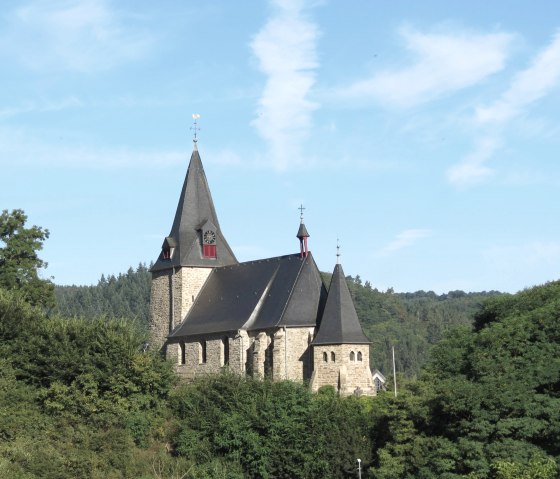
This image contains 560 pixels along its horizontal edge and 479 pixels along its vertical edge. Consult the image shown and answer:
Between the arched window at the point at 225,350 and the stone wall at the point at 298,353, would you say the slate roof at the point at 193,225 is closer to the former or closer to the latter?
the arched window at the point at 225,350

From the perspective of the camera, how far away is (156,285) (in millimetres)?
63312

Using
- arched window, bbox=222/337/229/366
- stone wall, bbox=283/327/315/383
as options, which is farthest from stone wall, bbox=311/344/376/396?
arched window, bbox=222/337/229/366

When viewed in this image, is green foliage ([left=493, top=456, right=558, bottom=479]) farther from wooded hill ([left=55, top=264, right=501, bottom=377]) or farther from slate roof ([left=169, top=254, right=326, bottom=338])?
wooded hill ([left=55, top=264, right=501, bottom=377])

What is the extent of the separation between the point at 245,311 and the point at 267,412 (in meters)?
16.2

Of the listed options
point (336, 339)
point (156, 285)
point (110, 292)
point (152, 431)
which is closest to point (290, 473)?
point (152, 431)

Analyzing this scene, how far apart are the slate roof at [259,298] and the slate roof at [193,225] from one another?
1.34m

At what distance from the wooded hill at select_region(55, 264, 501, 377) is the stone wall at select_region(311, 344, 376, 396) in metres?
63.0

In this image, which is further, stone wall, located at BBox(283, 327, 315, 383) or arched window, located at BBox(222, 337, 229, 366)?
arched window, located at BBox(222, 337, 229, 366)

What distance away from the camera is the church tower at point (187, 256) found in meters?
61.1

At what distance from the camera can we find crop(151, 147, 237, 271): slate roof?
61.6 meters

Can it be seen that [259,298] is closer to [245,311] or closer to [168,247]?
[245,311]

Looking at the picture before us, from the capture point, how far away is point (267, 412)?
40.4 metres

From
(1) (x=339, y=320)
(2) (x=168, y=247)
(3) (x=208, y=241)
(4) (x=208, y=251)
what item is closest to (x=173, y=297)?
(2) (x=168, y=247)

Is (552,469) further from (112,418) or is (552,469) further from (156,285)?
(156,285)
